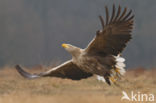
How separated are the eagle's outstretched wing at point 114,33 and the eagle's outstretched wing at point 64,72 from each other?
119 centimetres

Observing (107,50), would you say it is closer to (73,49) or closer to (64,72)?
(73,49)

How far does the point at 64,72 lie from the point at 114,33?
208 cm

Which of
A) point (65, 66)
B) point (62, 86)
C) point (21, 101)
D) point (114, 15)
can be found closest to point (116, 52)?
point (114, 15)

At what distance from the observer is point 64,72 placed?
873 centimetres

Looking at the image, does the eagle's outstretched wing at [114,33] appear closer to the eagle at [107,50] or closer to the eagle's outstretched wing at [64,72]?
the eagle at [107,50]

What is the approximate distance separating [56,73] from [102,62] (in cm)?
158

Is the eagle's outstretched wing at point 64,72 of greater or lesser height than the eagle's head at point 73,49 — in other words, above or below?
below

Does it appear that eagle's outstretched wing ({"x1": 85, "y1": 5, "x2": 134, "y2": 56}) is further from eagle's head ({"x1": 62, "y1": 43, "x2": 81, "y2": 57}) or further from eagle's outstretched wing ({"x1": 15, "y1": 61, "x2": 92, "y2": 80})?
eagle's outstretched wing ({"x1": 15, "y1": 61, "x2": 92, "y2": 80})

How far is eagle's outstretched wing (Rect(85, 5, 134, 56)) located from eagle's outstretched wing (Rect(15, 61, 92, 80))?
1.19 m

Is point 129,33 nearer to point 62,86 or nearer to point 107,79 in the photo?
point 107,79

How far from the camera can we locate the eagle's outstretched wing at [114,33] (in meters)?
7.30

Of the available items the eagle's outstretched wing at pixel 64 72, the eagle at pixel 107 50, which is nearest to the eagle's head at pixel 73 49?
the eagle at pixel 107 50

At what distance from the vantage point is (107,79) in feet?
26.1

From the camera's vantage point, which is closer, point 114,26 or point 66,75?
point 114,26
